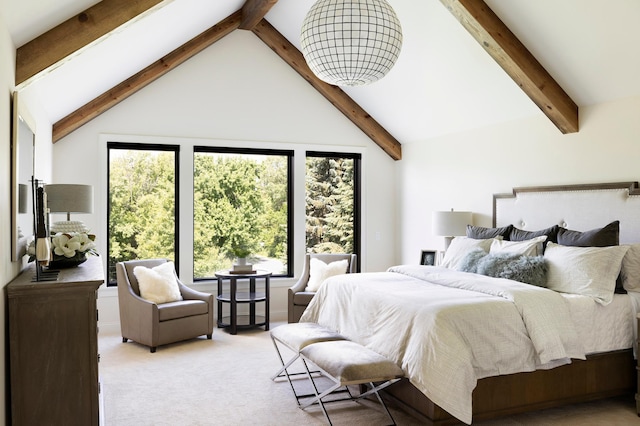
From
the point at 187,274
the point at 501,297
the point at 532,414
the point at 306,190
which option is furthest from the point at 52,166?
the point at 532,414

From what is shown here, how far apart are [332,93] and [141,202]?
105 inches

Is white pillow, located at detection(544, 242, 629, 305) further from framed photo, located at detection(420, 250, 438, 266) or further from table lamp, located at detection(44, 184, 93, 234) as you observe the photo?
table lamp, located at detection(44, 184, 93, 234)

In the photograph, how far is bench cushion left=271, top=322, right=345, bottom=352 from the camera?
12.6 ft

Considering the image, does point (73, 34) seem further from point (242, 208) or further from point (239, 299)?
point (242, 208)

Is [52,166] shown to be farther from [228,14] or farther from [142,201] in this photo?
[228,14]

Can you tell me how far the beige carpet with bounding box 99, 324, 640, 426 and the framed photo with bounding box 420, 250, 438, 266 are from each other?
219 centimetres

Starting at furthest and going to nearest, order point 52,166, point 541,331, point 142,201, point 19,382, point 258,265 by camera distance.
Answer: point 258,265
point 142,201
point 52,166
point 541,331
point 19,382

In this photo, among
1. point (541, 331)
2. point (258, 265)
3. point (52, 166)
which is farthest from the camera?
point (258, 265)

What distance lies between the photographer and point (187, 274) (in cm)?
644

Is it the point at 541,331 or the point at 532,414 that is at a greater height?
the point at 541,331

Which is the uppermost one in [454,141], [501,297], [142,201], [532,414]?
[454,141]

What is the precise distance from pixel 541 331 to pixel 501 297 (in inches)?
12.7

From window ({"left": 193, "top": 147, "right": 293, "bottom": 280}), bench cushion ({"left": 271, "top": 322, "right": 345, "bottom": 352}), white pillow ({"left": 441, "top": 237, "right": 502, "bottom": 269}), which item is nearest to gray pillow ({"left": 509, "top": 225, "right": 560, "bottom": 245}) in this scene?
white pillow ({"left": 441, "top": 237, "right": 502, "bottom": 269})

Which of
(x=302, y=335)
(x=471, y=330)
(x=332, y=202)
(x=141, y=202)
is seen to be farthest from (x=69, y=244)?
(x=332, y=202)
